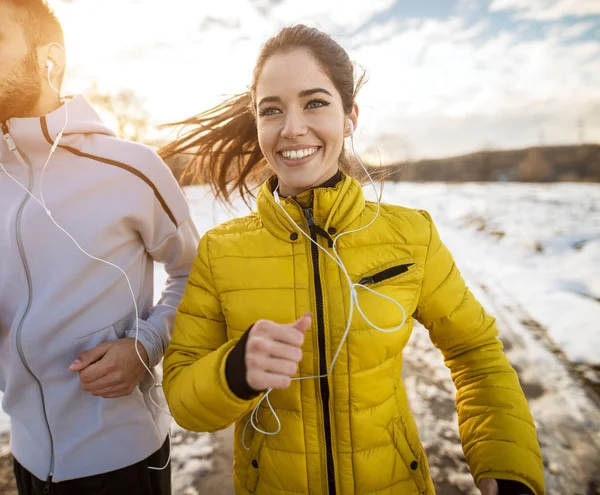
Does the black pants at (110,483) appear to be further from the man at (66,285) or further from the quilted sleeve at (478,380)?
the quilted sleeve at (478,380)

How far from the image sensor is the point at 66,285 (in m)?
1.46

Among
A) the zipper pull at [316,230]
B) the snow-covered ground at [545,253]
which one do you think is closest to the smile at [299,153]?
the zipper pull at [316,230]

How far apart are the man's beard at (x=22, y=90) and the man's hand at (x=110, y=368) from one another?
996 mm

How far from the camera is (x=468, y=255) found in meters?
6.50

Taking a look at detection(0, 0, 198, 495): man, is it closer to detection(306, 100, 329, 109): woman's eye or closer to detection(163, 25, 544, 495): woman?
detection(163, 25, 544, 495): woman

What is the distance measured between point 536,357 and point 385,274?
2.59m

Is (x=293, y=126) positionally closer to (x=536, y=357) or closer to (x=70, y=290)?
(x=70, y=290)

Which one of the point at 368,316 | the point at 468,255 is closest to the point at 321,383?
the point at 368,316

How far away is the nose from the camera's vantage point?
138cm

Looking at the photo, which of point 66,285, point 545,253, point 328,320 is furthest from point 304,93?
point 545,253

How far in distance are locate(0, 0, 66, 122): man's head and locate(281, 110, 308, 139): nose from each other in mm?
1039

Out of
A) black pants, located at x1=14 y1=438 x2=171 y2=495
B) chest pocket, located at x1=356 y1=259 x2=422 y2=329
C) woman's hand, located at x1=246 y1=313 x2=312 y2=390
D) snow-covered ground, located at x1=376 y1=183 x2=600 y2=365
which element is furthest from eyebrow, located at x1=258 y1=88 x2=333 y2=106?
snow-covered ground, located at x1=376 y1=183 x2=600 y2=365

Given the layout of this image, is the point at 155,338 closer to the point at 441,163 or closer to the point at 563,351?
the point at 563,351

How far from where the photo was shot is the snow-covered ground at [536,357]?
7.13 feet
